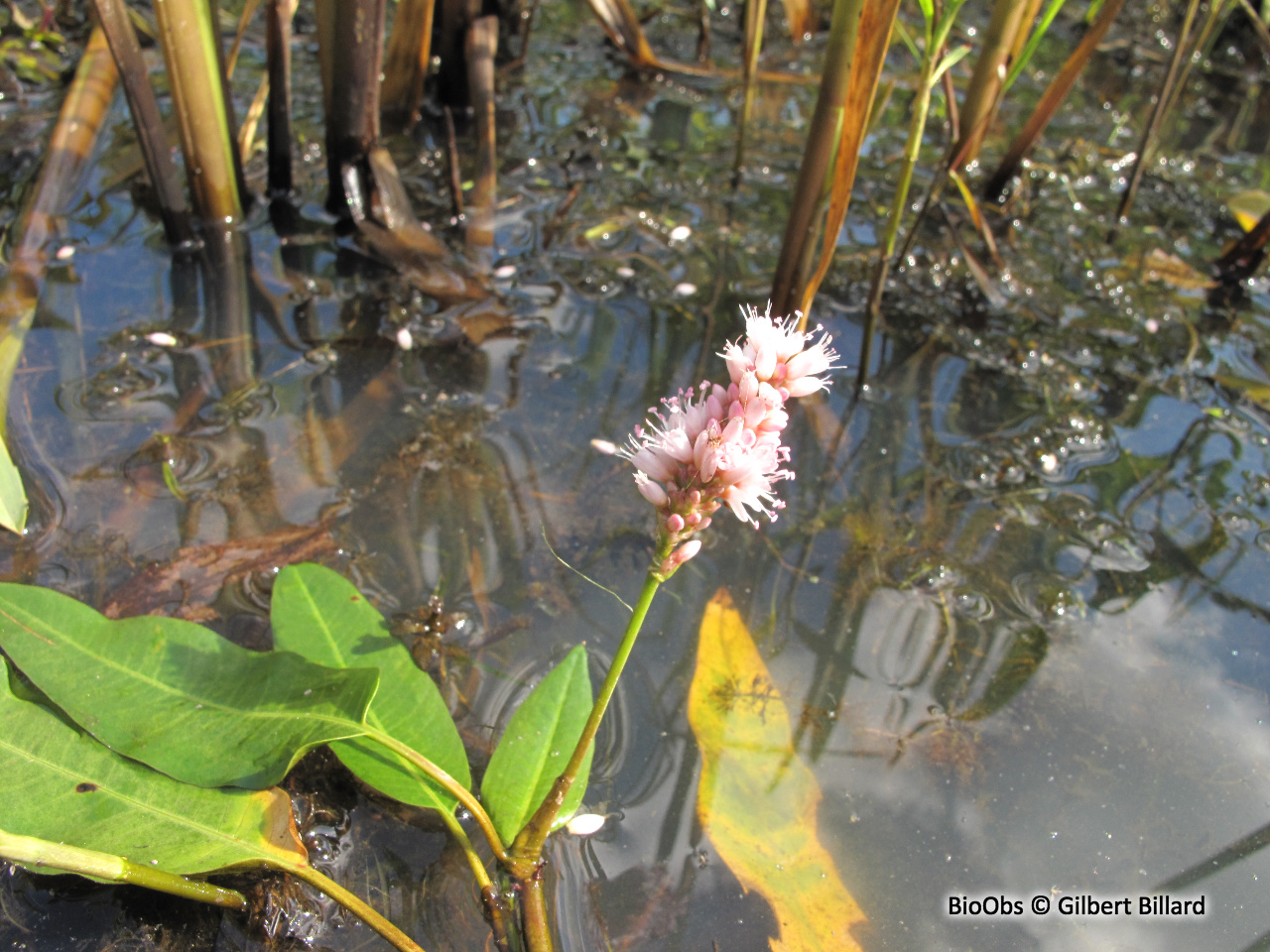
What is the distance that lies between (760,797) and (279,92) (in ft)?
7.67

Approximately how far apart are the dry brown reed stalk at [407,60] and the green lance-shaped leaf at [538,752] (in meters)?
2.34

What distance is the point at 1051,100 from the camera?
2.90 meters

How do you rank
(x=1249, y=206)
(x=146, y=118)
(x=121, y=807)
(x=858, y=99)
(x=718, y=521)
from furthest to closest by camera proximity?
(x=1249, y=206) < (x=146, y=118) < (x=718, y=521) < (x=858, y=99) < (x=121, y=807)

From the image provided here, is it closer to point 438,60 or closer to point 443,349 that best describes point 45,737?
point 443,349

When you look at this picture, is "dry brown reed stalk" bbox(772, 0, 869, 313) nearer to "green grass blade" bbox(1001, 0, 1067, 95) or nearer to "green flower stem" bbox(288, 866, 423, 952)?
"green grass blade" bbox(1001, 0, 1067, 95)

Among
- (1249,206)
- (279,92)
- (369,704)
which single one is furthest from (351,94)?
(1249,206)

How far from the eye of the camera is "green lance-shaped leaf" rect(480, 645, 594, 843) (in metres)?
1.45

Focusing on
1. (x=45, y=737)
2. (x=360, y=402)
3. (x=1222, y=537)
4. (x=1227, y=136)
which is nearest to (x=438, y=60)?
(x=360, y=402)

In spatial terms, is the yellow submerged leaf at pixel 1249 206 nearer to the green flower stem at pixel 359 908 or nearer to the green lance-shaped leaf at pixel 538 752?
the green lance-shaped leaf at pixel 538 752

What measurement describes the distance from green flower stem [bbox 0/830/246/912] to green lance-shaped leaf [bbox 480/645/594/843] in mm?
429

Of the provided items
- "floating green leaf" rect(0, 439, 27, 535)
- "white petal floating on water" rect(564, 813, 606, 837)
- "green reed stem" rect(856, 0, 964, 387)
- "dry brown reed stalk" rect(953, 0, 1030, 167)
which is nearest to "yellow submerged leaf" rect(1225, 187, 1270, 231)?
"dry brown reed stalk" rect(953, 0, 1030, 167)

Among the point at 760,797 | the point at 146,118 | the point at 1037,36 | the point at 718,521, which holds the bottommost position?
the point at 760,797

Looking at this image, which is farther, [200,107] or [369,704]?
[200,107]

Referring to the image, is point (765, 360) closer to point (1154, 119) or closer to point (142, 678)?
point (142, 678)
